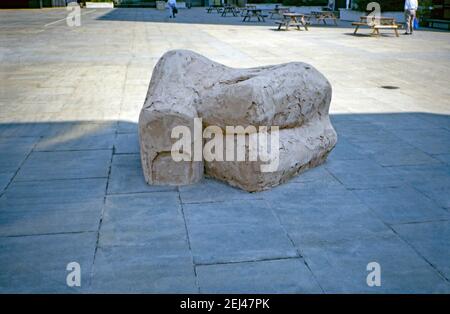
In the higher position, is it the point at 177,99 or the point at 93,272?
the point at 177,99

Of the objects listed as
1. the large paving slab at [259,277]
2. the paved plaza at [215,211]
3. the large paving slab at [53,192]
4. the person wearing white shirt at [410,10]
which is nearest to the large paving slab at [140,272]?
the paved plaza at [215,211]

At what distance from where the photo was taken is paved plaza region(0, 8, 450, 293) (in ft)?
11.8

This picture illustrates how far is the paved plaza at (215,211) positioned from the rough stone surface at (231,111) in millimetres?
185

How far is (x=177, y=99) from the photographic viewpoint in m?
5.11

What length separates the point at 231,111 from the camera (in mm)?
4961

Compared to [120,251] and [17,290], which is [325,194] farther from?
[17,290]

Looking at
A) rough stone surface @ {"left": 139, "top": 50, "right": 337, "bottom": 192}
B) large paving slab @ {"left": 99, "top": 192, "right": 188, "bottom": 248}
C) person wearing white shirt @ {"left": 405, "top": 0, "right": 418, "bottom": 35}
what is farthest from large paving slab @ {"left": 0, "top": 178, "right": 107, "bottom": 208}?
person wearing white shirt @ {"left": 405, "top": 0, "right": 418, "bottom": 35}

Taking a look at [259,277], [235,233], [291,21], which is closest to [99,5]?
[291,21]

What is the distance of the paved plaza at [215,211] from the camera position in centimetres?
360

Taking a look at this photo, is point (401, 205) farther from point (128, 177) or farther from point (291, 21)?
point (291, 21)

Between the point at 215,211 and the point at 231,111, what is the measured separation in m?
1.05

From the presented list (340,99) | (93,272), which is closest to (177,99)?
(93,272)
